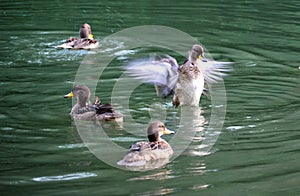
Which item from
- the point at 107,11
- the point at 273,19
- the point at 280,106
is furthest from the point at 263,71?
the point at 107,11

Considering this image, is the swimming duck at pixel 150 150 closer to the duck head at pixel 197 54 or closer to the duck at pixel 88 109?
the duck at pixel 88 109

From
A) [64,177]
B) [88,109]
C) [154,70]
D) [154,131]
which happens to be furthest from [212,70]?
[64,177]

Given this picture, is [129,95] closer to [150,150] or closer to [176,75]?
[176,75]

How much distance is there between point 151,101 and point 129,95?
0.42m

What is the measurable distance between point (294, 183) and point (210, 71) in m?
4.19

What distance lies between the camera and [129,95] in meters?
10.7

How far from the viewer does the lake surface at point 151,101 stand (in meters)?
7.09

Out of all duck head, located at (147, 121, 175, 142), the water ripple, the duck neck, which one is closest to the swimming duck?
duck head, located at (147, 121, 175, 142)

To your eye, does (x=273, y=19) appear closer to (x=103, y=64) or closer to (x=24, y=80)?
(x=103, y=64)

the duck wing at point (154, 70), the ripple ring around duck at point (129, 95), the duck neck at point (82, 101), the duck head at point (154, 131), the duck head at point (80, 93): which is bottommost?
the ripple ring around duck at point (129, 95)

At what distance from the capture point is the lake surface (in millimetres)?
7094

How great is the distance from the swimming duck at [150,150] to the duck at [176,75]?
1.79 metres

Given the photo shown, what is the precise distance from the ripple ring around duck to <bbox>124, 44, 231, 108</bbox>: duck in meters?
0.18

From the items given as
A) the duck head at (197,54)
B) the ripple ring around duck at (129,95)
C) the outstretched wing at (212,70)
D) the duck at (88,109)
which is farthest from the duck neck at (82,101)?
the outstretched wing at (212,70)
